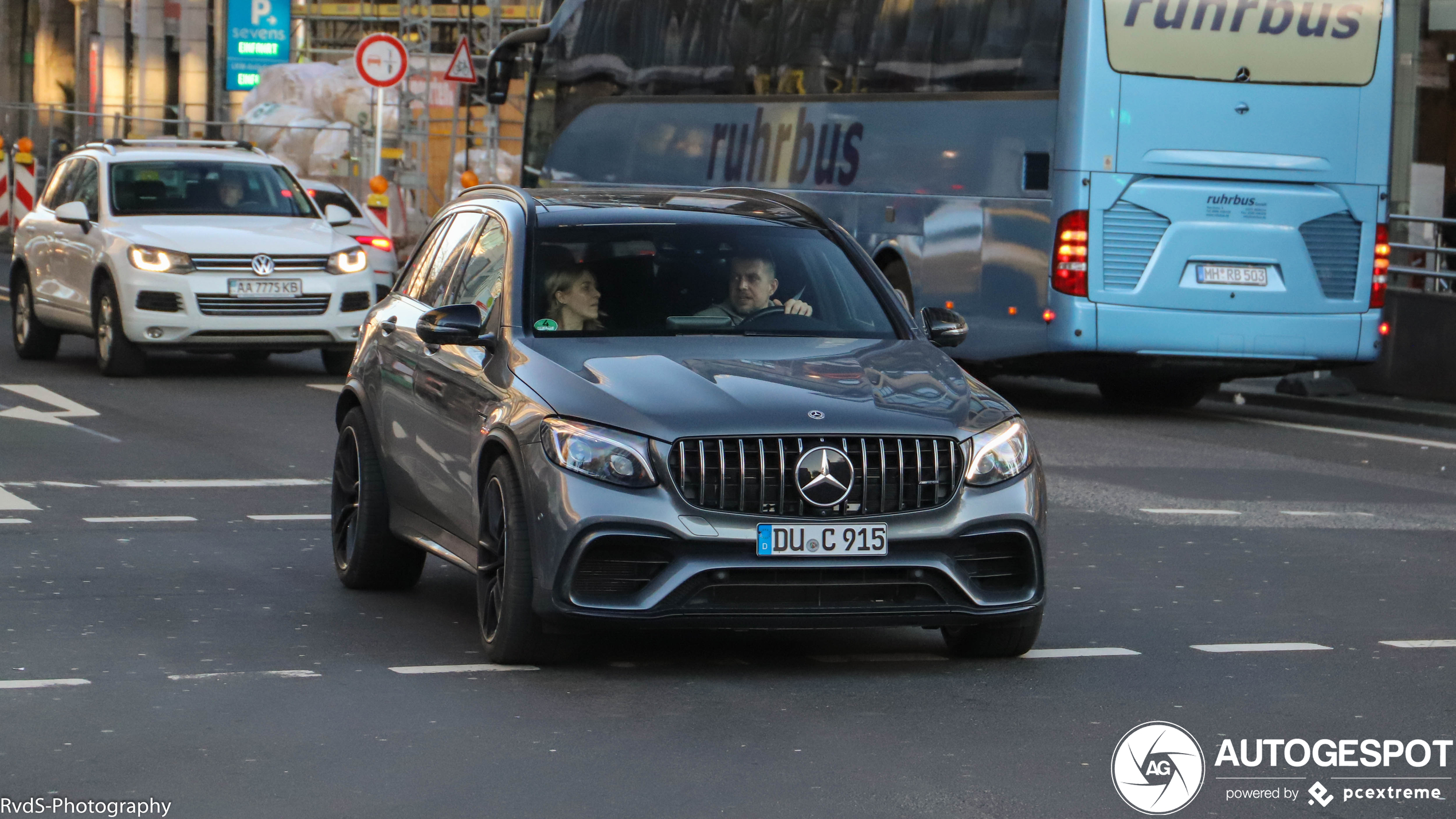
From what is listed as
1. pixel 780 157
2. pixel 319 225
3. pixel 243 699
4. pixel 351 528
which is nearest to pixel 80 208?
pixel 319 225

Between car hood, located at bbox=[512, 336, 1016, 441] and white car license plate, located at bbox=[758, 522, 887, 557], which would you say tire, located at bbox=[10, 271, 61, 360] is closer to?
car hood, located at bbox=[512, 336, 1016, 441]

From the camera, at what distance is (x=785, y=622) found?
739 cm

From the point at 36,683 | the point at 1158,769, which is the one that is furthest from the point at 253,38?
the point at 1158,769

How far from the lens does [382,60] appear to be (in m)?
29.3

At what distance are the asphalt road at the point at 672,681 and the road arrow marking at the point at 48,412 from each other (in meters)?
2.77

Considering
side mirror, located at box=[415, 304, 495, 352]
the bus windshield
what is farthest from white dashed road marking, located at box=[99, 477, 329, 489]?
the bus windshield

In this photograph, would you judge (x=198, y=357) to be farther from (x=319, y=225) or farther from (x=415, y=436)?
(x=415, y=436)

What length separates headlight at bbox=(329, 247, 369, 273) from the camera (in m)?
18.8

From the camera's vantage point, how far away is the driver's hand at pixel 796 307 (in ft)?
27.9

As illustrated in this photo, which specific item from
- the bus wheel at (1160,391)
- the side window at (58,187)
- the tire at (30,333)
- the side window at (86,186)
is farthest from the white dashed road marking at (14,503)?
the bus wheel at (1160,391)

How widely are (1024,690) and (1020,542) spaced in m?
0.46

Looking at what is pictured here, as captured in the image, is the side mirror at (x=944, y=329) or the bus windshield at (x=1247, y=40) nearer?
the side mirror at (x=944, y=329)

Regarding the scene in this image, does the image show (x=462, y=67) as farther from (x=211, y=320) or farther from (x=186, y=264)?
(x=211, y=320)

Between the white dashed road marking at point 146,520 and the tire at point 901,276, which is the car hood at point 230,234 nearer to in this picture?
the tire at point 901,276
